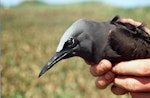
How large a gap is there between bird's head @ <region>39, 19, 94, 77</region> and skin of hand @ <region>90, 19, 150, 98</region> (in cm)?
12

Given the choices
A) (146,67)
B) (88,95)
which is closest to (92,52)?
(146,67)

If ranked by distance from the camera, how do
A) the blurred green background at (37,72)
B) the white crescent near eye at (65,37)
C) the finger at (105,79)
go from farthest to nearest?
the blurred green background at (37,72), the finger at (105,79), the white crescent near eye at (65,37)

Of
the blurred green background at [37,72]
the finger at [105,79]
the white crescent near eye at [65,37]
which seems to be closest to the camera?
the white crescent near eye at [65,37]

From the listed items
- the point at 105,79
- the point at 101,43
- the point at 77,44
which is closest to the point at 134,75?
the point at 105,79

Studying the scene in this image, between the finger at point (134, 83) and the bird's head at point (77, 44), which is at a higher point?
the bird's head at point (77, 44)

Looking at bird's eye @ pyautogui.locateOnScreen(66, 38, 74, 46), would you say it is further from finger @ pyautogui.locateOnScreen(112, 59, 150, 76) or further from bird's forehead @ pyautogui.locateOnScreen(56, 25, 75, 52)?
finger @ pyautogui.locateOnScreen(112, 59, 150, 76)

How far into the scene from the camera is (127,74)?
3330mm

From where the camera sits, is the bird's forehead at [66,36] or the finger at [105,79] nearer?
the bird's forehead at [66,36]

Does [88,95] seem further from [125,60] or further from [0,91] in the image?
[125,60]

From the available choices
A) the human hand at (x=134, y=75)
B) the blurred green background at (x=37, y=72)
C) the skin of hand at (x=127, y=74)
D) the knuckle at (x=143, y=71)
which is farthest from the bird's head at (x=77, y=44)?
the blurred green background at (x=37, y=72)

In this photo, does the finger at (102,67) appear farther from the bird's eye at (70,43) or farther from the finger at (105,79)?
the bird's eye at (70,43)

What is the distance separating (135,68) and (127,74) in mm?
83

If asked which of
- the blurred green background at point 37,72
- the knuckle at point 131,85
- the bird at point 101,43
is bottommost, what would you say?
the blurred green background at point 37,72

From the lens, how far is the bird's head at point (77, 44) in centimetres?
329
